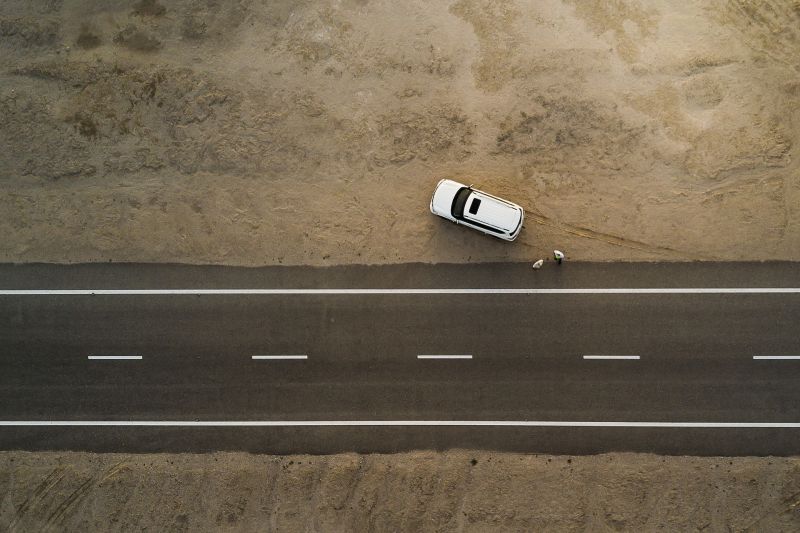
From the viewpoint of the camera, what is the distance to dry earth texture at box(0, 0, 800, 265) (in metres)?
14.2

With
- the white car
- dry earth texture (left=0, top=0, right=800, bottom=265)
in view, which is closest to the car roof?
the white car

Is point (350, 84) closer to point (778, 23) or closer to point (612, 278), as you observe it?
point (612, 278)

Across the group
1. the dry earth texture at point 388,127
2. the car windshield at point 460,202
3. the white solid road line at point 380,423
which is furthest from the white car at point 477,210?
the white solid road line at point 380,423

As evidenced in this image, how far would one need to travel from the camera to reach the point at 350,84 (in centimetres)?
1470

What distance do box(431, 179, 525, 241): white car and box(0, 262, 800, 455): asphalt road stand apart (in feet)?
4.57

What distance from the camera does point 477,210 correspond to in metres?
13.6

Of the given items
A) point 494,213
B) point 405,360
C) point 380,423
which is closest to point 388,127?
point 494,213

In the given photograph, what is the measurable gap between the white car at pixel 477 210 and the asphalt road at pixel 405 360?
4.57 feet

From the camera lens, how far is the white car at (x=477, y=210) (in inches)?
534

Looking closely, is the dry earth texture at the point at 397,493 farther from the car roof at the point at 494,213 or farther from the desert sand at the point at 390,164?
the car roof at the point at 494,213

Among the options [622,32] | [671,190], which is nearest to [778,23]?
[622,32]

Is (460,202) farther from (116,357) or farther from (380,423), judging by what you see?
(116,357)

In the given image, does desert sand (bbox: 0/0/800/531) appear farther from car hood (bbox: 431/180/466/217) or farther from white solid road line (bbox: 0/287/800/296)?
white solid road line (bbox: 0/287/800/296)

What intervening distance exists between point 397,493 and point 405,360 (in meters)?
3.93
